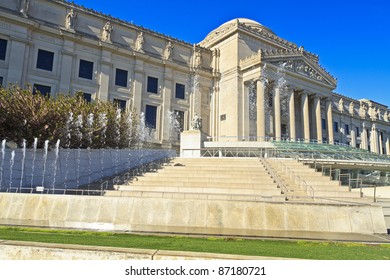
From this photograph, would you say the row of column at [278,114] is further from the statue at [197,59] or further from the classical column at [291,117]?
the statue at [197,59]

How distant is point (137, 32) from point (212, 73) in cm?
1265

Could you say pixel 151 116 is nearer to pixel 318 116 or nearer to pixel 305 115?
pixel 305 115

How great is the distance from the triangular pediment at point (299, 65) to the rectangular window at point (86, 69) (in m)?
22.5

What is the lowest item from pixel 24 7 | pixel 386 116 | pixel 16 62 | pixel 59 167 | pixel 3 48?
pixel 59 167

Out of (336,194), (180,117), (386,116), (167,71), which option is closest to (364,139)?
(386,116)

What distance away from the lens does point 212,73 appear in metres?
46.1

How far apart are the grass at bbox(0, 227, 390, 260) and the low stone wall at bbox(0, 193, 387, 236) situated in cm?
186

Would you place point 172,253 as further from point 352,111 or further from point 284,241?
point 352,111

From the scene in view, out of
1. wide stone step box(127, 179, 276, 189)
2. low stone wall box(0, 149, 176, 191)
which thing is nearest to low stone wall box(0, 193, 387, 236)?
wide stone step box(127, 179, 276, 189)

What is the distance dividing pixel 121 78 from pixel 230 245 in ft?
118

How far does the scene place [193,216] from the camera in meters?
10.5

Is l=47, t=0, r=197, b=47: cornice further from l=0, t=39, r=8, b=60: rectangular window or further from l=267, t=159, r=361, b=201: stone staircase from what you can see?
l=267, t=159, r=361, b=201: stone staircase

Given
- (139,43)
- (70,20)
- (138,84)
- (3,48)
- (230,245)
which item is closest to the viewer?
(230,245)

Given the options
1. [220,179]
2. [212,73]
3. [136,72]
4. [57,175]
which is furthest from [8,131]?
[212,73]
